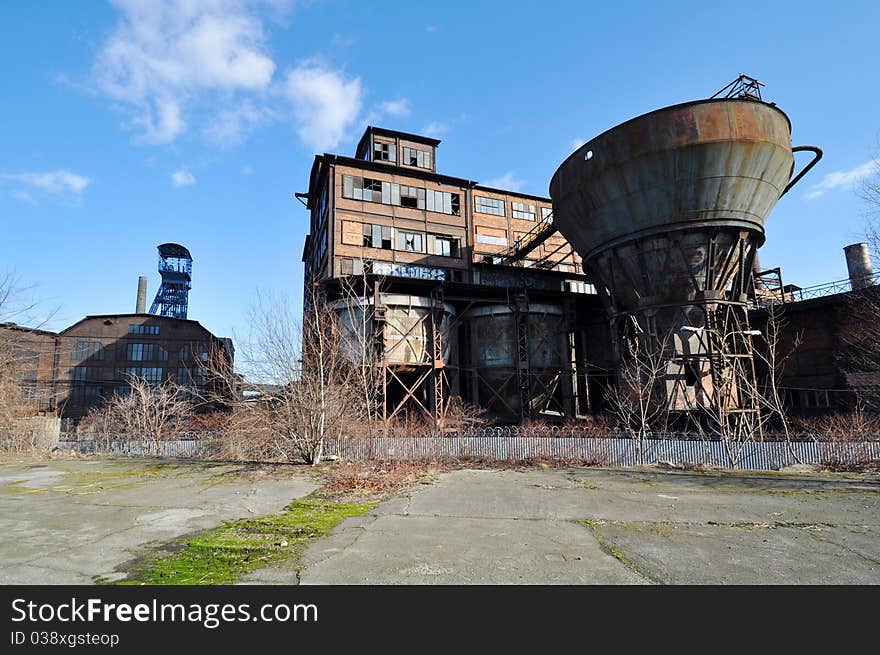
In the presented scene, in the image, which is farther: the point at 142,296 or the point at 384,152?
the point at 142,296

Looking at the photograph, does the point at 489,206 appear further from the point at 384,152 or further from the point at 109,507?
the point at 109,507

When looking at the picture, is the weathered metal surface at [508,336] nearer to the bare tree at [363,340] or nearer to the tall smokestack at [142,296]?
the bare tree at [363,340]

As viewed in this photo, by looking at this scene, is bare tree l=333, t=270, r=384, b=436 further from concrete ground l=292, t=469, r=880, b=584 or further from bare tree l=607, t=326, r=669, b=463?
bare tree l=607, t=326, r=669, b=463

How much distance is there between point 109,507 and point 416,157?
1101 inches

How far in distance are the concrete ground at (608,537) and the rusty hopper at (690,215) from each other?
337 inches

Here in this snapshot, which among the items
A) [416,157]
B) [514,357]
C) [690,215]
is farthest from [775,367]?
[416,157]

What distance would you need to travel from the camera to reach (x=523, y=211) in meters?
34.6

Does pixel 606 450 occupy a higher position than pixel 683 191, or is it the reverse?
pixel 683 191

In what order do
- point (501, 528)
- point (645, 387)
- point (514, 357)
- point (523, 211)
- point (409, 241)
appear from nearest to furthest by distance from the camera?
point (501, 528), point (645, 387), point (514, 357), point (409, 241), point (523, 211)

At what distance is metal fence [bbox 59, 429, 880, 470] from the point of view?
15.6 m

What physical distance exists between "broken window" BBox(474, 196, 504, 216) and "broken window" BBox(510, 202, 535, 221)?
3.67 ft
